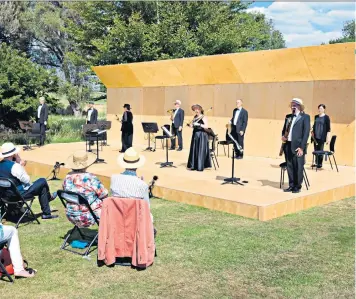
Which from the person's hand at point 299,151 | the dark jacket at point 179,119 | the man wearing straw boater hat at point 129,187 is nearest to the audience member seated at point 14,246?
the man wearing straw boater hat at point 129,187

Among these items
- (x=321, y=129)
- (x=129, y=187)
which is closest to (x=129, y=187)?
(x=129, y=187)

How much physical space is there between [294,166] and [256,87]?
5.78 meters

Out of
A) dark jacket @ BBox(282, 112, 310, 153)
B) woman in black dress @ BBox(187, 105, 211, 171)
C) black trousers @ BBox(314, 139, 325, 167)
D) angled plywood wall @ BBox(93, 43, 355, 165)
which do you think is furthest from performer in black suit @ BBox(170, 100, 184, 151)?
dark jacket @ BBox(282, 112, 310, 153)

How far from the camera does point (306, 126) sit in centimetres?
841

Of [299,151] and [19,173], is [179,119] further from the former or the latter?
[19,173]

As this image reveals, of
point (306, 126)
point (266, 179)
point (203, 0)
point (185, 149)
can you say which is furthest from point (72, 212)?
point (203, 0)

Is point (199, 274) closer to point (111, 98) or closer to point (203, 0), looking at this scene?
point (111, 98)

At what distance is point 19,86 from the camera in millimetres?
20516

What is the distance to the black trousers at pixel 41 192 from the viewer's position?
7.10m

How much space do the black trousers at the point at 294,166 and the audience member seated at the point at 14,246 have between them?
5147 millimetres

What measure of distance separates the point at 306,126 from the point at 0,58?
15.8 metres

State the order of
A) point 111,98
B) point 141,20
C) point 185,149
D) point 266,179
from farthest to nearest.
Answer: point 141,20
point 111,98
point 185,149
point 266,179

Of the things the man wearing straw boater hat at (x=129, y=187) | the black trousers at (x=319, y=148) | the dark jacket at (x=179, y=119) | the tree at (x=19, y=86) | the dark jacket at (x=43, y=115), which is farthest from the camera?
the tree at (x=19, y=86)

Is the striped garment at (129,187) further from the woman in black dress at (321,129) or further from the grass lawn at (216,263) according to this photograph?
the woman in black dress at (321,129)
